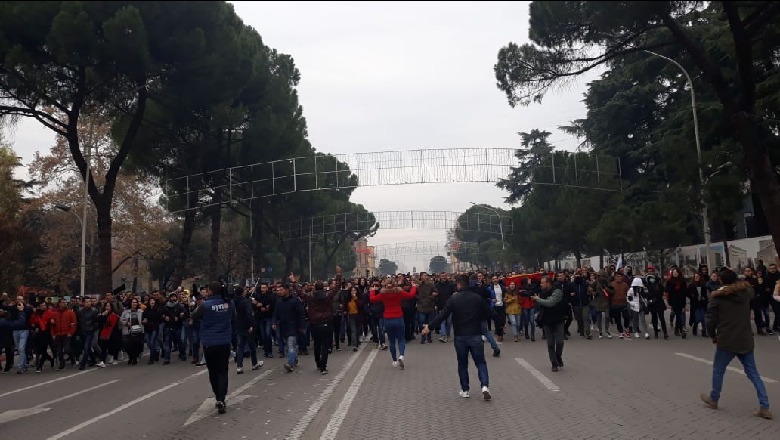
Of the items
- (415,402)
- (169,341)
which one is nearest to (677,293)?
(415,402)

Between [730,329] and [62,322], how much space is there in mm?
14598

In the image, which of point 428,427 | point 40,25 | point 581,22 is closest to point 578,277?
point 581,22

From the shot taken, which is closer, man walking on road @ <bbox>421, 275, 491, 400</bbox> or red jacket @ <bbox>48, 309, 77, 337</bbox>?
man walking on road @ <bbox>421, 275, 491, 400</bbox>

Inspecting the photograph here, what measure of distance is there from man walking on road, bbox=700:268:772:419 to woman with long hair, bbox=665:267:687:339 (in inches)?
341

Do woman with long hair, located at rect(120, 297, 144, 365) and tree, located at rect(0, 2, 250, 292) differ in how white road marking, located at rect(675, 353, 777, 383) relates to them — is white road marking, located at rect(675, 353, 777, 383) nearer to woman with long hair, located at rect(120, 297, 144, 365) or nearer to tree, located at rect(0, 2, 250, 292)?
woman with long hair, located at rect(120, 297, 144, 365)

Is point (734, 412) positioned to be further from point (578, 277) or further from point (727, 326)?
point (578, 277)

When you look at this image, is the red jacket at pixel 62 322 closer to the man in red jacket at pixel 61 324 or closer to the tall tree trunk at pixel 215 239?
the man in red jacket at pixel 61 324

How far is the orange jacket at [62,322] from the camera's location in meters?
15.6

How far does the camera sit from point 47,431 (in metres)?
8.08

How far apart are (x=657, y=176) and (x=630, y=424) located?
3577 cm

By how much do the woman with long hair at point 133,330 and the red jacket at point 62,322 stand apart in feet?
3.76

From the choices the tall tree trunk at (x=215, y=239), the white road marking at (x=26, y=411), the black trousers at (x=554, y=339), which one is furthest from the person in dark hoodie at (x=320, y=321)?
the tall tree trunk at (x=215, y=239)

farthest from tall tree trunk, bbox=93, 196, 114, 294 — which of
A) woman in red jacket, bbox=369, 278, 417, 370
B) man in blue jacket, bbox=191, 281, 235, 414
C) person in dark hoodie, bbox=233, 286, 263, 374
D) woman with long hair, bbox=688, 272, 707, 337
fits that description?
woman with long hair, bbox=688, 272, 707, 337

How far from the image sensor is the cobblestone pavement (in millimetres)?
7023
